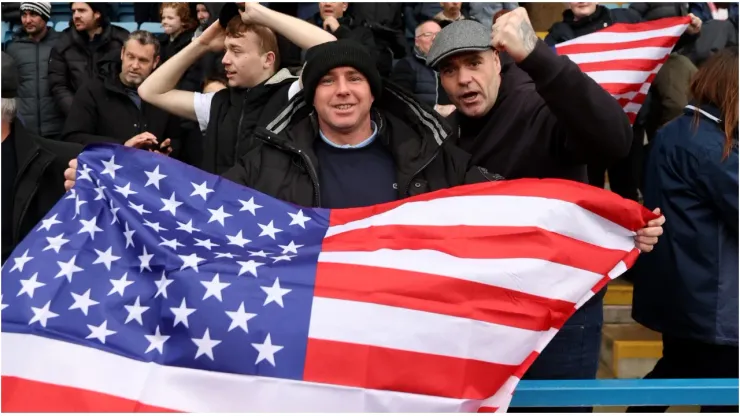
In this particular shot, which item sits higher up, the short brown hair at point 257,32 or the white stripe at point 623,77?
the short brown hair at point 257,32

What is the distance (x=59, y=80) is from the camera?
248 inches

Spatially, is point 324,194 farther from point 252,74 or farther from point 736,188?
point 736,188

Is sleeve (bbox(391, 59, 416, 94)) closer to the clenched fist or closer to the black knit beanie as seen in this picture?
the black knit beanie

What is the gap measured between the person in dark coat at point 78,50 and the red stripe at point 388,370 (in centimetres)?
486

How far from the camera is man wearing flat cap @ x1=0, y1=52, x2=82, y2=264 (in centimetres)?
306

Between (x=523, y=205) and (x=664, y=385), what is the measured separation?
75 cm

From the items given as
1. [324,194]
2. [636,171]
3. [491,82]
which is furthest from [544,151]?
[636,171]

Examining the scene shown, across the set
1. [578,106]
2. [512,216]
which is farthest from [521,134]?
[512,216]

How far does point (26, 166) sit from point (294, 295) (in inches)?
61.8

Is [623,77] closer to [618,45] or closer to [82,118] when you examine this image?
[618,45]

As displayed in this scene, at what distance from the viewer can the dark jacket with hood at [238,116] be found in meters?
3.29

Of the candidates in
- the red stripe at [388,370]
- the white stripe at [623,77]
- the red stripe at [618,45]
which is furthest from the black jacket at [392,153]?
the red stripe at [618,45]

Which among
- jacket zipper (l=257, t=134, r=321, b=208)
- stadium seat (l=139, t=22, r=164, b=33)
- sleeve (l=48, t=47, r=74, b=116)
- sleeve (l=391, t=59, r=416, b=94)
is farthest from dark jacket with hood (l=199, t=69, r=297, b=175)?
stadium seat (l=139, t=22, r=164, b=33)

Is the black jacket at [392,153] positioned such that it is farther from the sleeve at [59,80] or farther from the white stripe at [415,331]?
the sleeve at [59,80]
